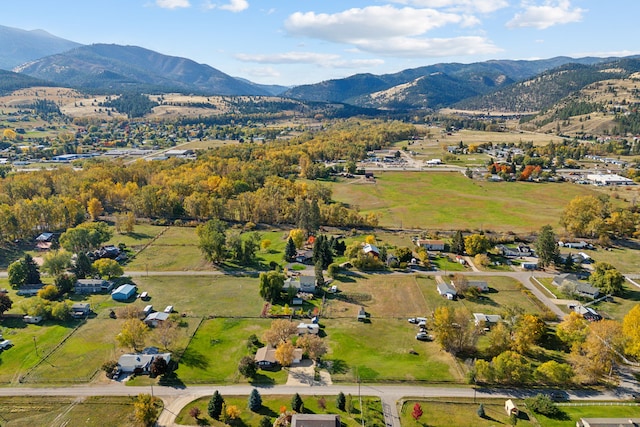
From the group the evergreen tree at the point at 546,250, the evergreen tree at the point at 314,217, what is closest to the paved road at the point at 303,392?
the evergreen tree at the point at 546,250

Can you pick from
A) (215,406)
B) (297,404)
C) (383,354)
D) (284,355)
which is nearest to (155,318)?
(284,355)

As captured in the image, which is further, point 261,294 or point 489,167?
point 489,167

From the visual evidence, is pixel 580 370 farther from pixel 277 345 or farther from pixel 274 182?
pixel 274 182

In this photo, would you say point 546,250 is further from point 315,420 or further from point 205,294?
point 205,294

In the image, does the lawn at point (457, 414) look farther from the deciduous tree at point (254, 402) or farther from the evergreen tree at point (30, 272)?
the evergreen tree at point (30, 272)

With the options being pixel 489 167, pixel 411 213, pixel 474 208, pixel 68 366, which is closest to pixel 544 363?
pixel 68 366

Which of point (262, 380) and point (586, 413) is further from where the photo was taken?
point (262, 380)

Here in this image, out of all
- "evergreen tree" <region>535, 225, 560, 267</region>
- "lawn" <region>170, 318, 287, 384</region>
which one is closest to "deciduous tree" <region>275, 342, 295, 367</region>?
"lawn" <region>170, 318, 287, 384</region>

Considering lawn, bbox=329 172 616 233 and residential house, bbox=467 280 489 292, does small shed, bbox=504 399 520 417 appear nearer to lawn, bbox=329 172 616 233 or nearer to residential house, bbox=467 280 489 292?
residential house, bbox=467 280 489 292
